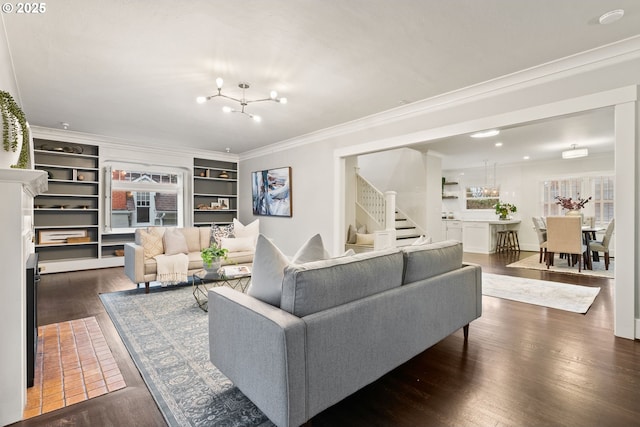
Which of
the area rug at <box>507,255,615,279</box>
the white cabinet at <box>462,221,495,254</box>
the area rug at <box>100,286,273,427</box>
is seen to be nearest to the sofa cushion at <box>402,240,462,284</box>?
the area rug at <box>100,286,273,427</box>

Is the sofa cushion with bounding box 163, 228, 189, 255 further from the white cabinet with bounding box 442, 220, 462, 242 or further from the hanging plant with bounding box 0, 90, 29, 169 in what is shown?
the white cabinet with bounding box 442, 220, 462, 242

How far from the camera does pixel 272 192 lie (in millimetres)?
6785

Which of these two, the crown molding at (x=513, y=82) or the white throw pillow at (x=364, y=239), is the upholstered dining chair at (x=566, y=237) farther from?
the crown molding at (x=513, y=82)

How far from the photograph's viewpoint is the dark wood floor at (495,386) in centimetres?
170

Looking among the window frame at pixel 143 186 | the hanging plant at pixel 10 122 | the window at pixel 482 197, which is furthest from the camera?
the window at pixel 482 197

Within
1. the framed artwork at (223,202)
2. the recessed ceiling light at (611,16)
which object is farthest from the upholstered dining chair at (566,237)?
the framed artwork at (223,202)

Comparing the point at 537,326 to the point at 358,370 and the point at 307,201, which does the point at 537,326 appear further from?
the point at 307,201

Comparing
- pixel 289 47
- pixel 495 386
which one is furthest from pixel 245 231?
pixel 495 386

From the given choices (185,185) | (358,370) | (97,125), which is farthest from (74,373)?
(185,185)

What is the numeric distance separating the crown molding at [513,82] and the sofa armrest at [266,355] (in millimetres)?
3401

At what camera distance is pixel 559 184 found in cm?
839

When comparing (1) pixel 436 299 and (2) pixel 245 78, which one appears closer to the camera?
(1) pixel 436 299

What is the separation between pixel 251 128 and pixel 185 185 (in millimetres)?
A: 2848

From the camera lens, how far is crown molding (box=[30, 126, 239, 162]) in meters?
5.56
